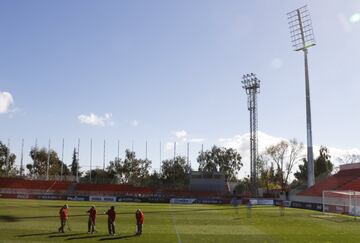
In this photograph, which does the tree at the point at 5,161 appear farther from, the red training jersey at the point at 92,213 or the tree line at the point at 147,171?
the red training jersey at the point at 92,213

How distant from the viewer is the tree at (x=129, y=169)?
130875 mm

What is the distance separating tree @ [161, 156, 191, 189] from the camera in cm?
13612

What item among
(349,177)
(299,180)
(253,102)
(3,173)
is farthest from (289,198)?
(3,173)

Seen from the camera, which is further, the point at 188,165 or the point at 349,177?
the point at 188,165

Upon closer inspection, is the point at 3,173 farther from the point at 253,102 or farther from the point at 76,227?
the point at 76,227

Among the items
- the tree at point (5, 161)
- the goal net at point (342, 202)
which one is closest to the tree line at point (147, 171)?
the tree at point (5, 161)

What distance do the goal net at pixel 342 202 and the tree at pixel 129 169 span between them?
78.9 meters

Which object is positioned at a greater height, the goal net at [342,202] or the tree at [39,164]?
the tree at [39,164]

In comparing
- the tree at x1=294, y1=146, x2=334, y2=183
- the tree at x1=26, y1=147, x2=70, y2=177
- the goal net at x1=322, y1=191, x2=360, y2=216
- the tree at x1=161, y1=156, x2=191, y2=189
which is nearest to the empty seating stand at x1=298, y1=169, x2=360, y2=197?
the goal net at x1=322, y1=191, x2=360, y2=216

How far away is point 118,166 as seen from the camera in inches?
5167

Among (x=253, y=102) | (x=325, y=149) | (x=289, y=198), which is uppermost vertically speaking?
(x=253, y=102)

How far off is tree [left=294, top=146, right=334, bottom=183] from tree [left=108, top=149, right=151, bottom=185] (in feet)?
148

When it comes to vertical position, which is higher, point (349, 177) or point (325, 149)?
point (325, 149)

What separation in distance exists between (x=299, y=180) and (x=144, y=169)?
4570 cm
